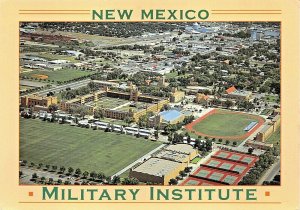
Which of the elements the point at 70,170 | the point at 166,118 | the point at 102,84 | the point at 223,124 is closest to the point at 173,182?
the point at 70,170

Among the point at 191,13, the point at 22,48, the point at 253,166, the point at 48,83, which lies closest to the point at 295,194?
the point at 253,166

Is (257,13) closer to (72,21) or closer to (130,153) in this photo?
(72,21)

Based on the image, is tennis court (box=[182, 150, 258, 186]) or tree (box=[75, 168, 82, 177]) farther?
tree (box=[75, 168, 82, 177])

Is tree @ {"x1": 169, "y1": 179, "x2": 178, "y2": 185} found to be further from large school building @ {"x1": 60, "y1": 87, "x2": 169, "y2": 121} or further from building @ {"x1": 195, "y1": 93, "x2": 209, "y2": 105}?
building @ {"x1": 195, "y1": 93, "x2": 209, "y2": 105}

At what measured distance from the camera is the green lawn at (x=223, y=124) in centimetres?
657

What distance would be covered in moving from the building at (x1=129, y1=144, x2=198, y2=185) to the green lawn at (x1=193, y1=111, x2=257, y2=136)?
65 cm

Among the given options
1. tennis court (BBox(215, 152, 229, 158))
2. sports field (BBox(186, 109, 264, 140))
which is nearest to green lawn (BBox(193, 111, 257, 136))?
sports field (BBox(186, 109, 264, 140))

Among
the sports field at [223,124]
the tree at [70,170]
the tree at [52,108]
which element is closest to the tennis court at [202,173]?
the sports field at [223,124]

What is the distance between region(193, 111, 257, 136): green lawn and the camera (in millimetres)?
6566

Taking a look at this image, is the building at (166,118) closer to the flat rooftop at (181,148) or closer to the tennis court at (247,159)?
the flat rooftop at (181,148)

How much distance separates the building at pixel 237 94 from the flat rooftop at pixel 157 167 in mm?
1570

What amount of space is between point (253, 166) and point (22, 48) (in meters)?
2.74

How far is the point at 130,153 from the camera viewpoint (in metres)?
6.16

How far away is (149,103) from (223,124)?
1.10m
